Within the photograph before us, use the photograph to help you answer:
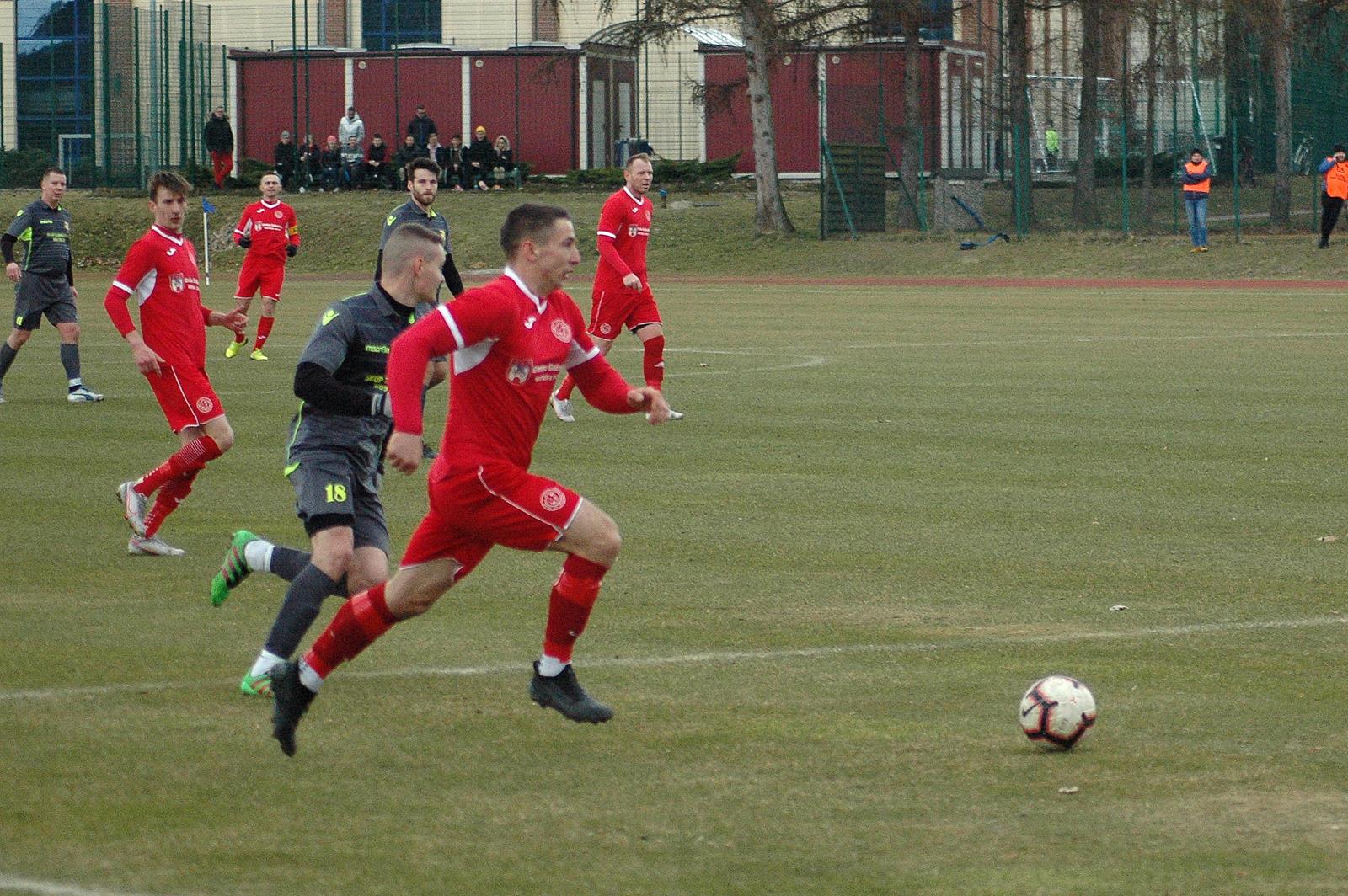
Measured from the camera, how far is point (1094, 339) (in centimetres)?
2375

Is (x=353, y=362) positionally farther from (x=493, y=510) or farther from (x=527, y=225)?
(x=493, y=510)

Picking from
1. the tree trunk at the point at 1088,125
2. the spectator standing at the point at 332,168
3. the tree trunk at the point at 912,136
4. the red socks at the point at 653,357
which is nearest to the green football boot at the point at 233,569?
the red socks at the point at 653,357

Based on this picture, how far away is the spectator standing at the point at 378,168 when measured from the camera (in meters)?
48.8

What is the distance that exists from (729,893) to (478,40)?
5603cm

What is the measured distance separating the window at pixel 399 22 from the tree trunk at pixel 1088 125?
23.4 meters

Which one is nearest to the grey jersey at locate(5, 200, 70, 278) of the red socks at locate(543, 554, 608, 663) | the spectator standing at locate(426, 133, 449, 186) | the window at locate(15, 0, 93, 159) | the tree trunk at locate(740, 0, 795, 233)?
the red socks at locate(543, 554, 608, 663)

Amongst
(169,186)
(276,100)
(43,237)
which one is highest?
(276,100)

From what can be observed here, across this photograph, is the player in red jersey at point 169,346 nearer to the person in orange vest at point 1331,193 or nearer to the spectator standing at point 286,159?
the person in orange vest at point 1331,193

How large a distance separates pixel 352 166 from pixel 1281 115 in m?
22.2

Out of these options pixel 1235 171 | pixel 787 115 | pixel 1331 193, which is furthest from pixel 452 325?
pixel 787 115

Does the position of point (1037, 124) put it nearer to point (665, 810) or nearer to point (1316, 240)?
point (1316, 240)

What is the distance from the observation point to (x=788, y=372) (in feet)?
66.0

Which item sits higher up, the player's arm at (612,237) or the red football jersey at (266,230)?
the red football jersey at (266,230)

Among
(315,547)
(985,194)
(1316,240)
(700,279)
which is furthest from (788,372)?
(985,194)
